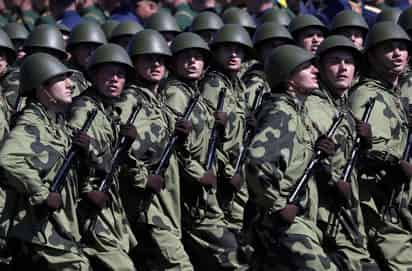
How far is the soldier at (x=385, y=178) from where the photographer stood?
11.0 metres

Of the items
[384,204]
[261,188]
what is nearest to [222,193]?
[384,204]

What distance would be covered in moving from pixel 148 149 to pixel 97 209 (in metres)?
1.00

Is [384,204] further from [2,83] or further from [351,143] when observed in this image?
[2,83]

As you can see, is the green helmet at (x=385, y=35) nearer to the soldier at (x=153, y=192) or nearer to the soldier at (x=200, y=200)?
the soldier at (x=200, y=200)

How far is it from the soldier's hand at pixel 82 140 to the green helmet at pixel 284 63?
56.7 inches

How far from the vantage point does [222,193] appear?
Result: 12.2 metres

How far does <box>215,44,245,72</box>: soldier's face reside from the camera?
12672 millimetres

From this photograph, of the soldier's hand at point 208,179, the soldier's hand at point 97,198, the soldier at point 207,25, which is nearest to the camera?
the soldier's hand at point 97,198

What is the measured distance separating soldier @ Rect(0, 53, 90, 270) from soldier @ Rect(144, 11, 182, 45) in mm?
3787

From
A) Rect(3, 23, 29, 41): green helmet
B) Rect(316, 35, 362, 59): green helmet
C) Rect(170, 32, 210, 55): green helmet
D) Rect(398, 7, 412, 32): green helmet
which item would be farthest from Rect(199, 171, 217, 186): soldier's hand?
Rect(3, 23, 29, 41): green helmet

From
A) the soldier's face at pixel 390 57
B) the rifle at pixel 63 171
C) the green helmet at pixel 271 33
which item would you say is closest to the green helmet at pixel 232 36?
the green helmet at pixel 271 33

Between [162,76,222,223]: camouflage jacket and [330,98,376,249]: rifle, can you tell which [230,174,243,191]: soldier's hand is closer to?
[162,76,222,223]: camouflage jacket

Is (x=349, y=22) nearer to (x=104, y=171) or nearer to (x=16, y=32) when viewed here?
(x=16, y=32)

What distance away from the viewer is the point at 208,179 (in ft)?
38.1
